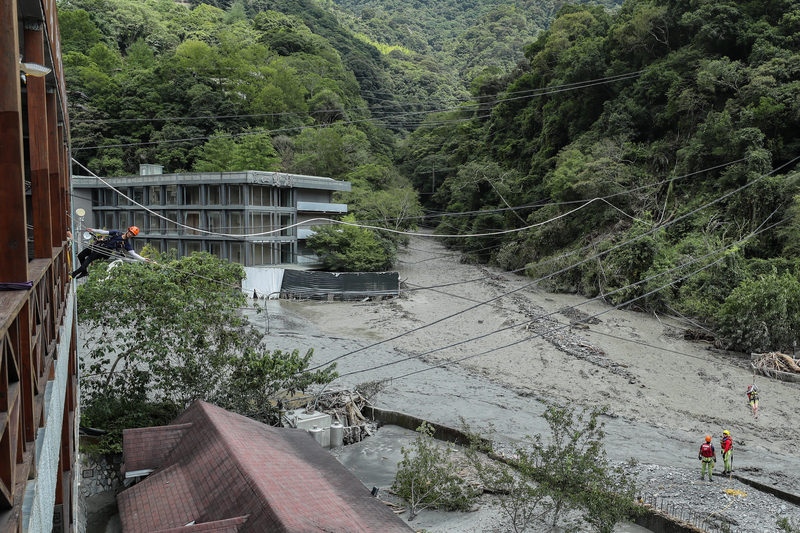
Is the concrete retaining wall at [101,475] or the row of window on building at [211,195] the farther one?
the row of window on building at [211,195]

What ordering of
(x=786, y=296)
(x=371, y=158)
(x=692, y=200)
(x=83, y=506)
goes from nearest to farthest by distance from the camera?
1. (x=83, y=506)
2. (x=786, y=296)
3. (x=692, y=200)
4. (x=371, y=158)

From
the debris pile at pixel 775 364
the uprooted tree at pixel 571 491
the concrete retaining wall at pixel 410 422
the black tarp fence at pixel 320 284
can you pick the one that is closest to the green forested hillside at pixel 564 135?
the debris pile at pixel 775 364

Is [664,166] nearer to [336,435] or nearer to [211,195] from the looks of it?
[336,435]

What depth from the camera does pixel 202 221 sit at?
40469 millimetres

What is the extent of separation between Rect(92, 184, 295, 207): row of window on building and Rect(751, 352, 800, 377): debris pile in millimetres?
31630

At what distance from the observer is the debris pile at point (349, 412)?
53.6 ft

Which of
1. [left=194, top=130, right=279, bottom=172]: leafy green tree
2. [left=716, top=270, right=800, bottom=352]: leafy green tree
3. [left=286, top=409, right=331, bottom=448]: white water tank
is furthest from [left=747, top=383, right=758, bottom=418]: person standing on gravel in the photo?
[left=194, top=130, right=279, bottom=172]: leafy green tree

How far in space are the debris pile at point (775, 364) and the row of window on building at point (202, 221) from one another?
27.5 metres

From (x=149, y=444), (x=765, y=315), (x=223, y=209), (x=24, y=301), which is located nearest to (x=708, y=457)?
(x=149, y=444)

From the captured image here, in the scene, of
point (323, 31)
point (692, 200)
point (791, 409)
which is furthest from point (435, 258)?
point (323, 31)

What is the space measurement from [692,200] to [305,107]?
44.3 metres

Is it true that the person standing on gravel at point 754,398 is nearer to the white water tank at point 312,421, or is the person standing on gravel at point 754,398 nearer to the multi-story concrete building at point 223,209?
the white water tank at point 312,421

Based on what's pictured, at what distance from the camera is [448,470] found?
41.4ft

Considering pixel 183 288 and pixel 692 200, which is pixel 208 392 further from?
pixel 692 200
